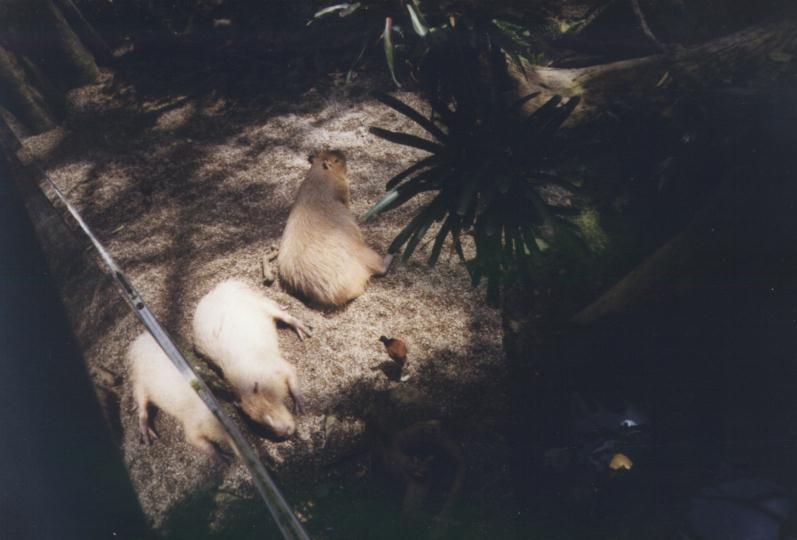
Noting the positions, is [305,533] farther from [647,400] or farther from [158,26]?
[158,26]

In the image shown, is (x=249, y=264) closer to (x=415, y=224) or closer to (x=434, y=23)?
(x=415, y=224)

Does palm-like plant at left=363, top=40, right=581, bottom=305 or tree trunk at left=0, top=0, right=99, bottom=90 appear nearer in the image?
palm-like plant at left=363, top=40, right=581, bottom=305

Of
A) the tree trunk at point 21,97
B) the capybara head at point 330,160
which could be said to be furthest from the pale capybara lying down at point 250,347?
the tree trunk at point 21,97

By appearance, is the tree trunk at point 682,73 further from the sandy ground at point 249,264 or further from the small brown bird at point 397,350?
the small brown bird at point 397,350

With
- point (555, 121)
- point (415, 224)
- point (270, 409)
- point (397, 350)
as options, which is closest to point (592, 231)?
point (555, 121)

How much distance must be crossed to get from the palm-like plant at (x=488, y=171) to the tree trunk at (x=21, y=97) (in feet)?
10.1

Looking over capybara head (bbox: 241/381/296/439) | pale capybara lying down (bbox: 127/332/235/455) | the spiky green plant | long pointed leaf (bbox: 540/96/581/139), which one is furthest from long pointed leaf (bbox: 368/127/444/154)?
pale capybara lying down (bbox: 127/332/235/455)

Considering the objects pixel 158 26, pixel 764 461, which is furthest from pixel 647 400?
pixel 158 26

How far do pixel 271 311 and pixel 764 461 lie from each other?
2047 millimetres

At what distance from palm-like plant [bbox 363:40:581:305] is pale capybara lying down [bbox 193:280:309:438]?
75 centimetres

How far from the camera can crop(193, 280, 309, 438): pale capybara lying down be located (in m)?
1.87

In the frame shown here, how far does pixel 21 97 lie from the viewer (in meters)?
3.35

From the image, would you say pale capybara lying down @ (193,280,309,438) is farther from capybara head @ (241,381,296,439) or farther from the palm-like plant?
the palm-like plant

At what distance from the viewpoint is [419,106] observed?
10.8ft
